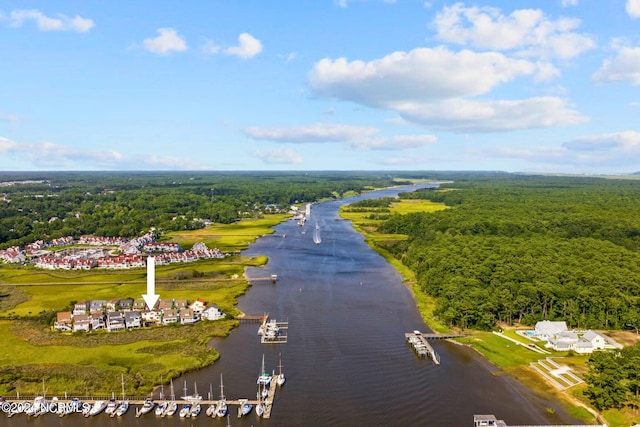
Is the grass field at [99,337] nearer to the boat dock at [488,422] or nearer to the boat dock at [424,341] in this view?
the boat dock at [424,341]

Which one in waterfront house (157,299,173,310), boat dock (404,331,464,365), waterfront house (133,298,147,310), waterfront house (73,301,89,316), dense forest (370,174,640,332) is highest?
dense forest (370,174,640,332)

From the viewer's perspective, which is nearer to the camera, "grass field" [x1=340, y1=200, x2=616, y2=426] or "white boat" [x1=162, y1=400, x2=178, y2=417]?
"white boat" [x1=162, y1=400, x2=178, y2=417]

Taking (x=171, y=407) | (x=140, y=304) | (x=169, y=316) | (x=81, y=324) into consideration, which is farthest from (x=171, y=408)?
(x=140, y=304)

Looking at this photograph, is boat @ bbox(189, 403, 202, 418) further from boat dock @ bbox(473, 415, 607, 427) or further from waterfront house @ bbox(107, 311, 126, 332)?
waterfront house @ bbox(107, 311, 126, 332)

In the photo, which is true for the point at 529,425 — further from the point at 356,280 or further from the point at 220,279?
the point at 220,279

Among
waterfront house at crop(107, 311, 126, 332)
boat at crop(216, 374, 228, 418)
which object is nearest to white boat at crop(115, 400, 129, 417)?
boat at crop(216, 374, 228, 418)

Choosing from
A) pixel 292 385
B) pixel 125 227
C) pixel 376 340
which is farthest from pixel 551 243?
pixel 125 227
